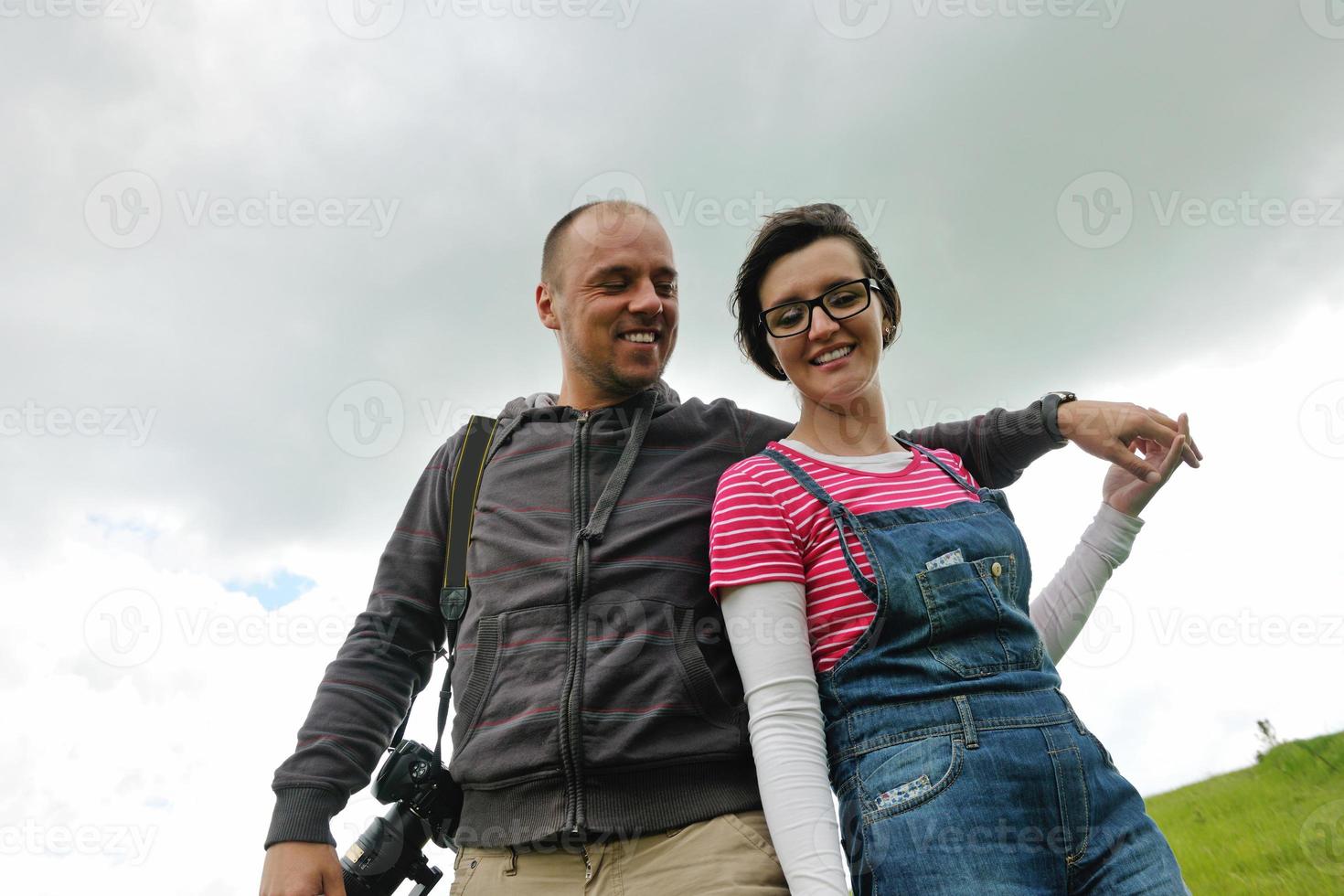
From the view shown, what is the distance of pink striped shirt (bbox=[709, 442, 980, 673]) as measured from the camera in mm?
2385

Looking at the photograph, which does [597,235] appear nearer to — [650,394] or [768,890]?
[650,394]

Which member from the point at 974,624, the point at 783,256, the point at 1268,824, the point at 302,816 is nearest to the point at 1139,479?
the point at 974,624

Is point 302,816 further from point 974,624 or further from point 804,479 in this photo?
point 974,624

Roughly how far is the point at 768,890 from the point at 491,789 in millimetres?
928

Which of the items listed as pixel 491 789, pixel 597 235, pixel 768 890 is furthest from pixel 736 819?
pixel 597 235

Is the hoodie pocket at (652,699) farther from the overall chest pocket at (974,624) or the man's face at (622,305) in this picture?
the man's face at (622,305)

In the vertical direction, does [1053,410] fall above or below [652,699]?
above

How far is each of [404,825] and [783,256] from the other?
2451mm

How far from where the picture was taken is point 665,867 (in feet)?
8.18

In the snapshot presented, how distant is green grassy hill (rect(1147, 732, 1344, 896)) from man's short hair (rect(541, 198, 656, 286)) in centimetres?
522

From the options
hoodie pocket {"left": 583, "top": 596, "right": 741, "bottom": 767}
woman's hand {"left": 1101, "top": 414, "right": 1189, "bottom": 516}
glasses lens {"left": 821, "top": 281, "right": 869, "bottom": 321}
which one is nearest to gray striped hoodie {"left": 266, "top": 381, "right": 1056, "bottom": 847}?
hoodie pocket {"left": 583, "top": 596, "right": 741, "bottom": 767}

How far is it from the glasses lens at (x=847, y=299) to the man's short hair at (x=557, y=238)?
1210 millimetres

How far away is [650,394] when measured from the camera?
3.47m

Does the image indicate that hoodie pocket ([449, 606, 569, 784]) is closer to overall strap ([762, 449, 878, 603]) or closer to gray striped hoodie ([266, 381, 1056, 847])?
gray striped hoodie ([266, 381, 1056, 847])
